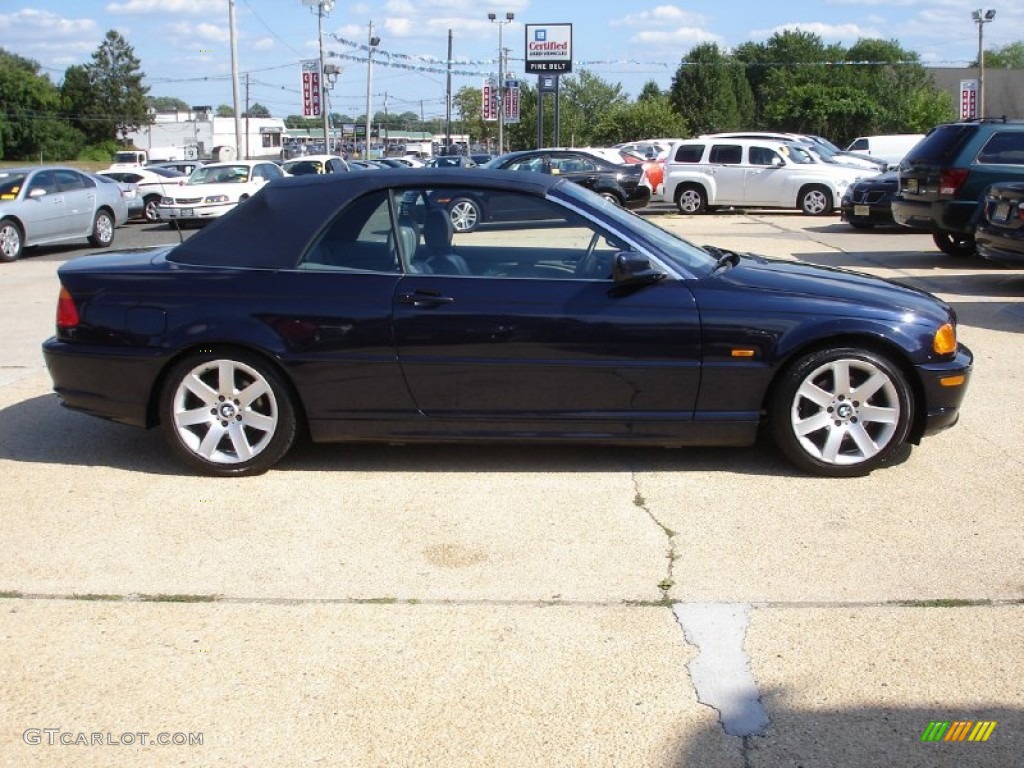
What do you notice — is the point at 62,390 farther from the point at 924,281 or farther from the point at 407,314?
the point at 924,281

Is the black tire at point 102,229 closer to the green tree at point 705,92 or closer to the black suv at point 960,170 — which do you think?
the black suv at point 960,170

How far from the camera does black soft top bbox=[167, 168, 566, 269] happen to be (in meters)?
5.59

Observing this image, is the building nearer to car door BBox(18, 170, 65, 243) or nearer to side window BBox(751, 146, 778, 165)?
side window BBox(751, 146, 778, 165)

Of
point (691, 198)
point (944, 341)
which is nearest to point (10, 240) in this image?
point (691, 198)

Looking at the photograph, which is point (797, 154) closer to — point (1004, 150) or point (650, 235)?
point (1004, 150)

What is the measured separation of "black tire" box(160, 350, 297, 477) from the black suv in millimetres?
10676

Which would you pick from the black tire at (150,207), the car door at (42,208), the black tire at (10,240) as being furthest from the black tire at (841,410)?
the black tire at (150,207)

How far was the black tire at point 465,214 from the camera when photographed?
18.6 ft

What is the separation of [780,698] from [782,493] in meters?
1.93

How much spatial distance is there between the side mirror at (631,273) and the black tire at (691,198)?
20702 millimetres

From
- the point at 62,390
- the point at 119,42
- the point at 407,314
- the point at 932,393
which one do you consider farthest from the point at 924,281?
the point at 119,42

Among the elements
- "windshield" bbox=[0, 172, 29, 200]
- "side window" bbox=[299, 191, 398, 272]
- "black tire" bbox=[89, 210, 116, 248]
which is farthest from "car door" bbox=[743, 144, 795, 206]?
"side window" bbox=[299, 191, 398, 272]

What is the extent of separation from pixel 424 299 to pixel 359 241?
1.65ft

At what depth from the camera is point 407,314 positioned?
17.6ft
